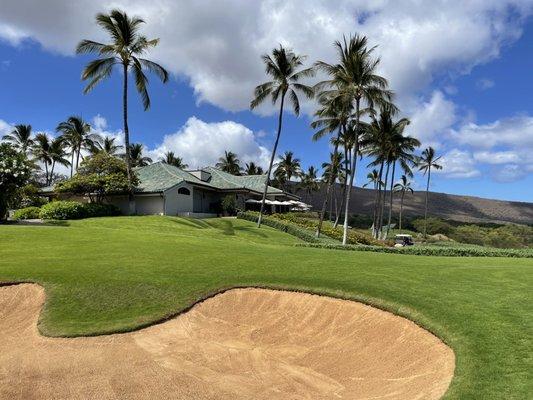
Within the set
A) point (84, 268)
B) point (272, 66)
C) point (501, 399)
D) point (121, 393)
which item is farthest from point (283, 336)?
point (272, 66)

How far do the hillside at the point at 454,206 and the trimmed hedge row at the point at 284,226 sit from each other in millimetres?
54848

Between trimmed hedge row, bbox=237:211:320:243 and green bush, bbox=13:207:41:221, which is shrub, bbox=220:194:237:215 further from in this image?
green bush, bbox=13:207:41:221

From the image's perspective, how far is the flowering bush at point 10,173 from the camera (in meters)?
32.0

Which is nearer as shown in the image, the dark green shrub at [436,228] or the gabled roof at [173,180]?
the gabled roof at [173,180]

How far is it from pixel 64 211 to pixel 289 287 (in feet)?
97.6

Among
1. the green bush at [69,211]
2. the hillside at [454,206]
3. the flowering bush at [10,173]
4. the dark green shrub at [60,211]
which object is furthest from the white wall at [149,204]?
the hillside at [454,206]

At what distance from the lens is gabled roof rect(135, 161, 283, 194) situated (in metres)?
45.2

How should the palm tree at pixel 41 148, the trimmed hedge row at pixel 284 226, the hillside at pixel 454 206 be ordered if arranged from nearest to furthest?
1. the trimmed hedge row at pixel 284 226
2. the palm tree at pixel 41 148
3. the hillside at pixel 454 206

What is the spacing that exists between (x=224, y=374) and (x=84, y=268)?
8967 millimetres

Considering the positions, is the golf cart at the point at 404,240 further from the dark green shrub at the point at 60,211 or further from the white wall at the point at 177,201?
the dark green shrub at the point at 60,211

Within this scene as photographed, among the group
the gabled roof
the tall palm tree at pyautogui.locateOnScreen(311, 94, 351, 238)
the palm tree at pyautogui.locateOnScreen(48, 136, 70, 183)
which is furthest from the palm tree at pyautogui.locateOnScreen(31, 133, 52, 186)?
the tall palm tree at pyautogui.locateOnScreen(311, 94, 351, 238)

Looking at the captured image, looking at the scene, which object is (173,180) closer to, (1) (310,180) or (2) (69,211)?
(2) (69,211)

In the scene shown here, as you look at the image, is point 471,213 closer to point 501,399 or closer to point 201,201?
point 201,201

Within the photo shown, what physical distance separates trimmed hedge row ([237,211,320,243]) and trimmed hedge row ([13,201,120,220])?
1437cm
